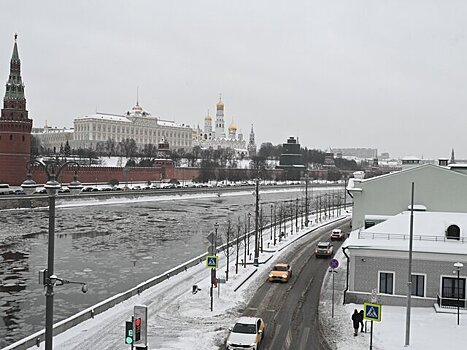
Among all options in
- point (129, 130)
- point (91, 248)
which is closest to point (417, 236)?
point (91, 248)

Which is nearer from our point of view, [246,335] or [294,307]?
[246,335]

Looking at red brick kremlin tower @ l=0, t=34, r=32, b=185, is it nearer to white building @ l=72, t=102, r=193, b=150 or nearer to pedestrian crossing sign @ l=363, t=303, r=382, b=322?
white building @ l=72, t=102, r=193, b=150

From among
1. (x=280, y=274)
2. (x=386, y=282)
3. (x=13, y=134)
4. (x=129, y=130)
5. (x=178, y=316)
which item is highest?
(x=129, y=130)

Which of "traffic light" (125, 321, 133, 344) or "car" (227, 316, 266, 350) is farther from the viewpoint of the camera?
"car" (227, 316, 266, 350)

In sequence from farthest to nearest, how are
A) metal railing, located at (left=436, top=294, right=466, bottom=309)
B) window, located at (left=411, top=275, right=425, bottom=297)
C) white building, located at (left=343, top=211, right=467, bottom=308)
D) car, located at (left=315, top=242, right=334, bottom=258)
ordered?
car, located at (left=315, top=242, right=334, bottom=258), window, located at (left=411, top=275, right=425, bottom=297), white building, located at (left=343, top=211, right=467, bottom=308), metal railing, located at (left=436, top=294, right=466, bottom=309)

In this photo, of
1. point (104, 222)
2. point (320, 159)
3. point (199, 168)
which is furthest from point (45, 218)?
point (320, 159)

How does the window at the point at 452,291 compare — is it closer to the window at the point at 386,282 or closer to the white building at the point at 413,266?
the white building at the point at 413,266

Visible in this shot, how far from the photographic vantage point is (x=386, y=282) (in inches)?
790

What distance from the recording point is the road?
16.2m

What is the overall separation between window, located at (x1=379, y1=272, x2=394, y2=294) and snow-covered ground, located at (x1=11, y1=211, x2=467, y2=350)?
2.26ft

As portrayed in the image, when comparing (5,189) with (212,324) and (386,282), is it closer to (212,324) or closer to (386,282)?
(212,324)

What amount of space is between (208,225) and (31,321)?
99.0 ft

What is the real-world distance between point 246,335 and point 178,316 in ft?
13.7

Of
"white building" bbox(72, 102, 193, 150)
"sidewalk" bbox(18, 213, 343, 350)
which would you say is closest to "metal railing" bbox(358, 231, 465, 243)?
"sidewalk" bbox(18, 213, 343, 350)
